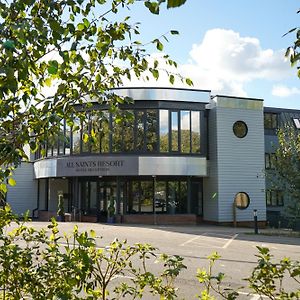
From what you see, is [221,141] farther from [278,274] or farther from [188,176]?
[278,274]

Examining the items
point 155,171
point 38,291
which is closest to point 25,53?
point 38,291

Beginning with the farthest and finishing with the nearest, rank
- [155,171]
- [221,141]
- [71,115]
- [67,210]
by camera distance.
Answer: [67,210] < [221,141] < [155,171] < [71,115]

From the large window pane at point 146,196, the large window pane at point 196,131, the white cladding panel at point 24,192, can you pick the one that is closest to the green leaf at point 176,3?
the large window pane at point 196,131

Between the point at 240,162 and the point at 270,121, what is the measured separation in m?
6.63

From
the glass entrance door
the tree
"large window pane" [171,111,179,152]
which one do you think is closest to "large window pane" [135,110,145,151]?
"large window pane" [171,111,179,152]

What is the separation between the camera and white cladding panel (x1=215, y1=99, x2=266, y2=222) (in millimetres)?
25891

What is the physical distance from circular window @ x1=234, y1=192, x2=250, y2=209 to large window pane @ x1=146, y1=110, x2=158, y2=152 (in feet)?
19.9

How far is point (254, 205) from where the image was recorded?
26.4m

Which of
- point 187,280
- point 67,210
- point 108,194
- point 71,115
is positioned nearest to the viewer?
point 71,115

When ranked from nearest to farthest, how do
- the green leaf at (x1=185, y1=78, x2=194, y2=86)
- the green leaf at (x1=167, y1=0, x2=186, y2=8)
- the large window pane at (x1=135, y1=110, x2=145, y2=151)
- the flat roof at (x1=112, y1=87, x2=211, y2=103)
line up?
the green leaf at (x1=167, y1=0, x2=186, y2=8), the green leaf at (x1=185, y1=78, x2=194, y2=86), the flat roof at (x1=112, y1=87, x2=211, y2=103), the large window pane at (x1=135, y1=110, x2=145, y2=151)

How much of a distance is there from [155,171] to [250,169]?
647cm

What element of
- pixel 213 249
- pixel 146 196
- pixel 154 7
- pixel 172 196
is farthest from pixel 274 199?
pixel 154 7

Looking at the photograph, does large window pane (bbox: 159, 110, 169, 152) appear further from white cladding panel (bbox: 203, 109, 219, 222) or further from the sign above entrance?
white cladding panel (bbox: 203, 109, 219, 222)

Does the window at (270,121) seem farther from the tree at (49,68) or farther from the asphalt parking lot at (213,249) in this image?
the tree at (49,68)
